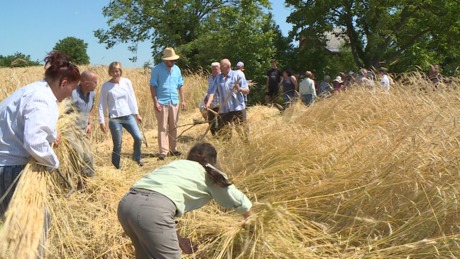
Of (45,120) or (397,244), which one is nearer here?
(45,120)

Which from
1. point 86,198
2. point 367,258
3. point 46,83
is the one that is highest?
point 46,83

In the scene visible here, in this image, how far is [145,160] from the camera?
679cm

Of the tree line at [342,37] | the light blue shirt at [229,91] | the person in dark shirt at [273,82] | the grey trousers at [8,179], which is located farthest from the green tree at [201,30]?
the grey trousers at [8,179]

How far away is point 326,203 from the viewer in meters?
3.61

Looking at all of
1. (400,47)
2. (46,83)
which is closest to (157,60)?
(400,47)

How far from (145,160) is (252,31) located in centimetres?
1229

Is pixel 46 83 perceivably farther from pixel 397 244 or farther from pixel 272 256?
pixel 397 244

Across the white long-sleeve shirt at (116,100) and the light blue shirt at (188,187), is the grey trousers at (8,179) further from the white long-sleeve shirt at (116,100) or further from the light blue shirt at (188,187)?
the white long-sleeve shirt at (116,100)

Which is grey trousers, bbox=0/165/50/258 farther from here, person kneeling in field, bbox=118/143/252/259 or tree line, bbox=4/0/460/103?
tree line, bbox=4/0/460/103

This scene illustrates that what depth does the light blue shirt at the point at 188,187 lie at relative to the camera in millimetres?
2607

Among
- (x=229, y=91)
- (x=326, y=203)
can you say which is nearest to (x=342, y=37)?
(x=229, y=91)

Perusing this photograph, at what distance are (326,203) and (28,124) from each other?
7.28 ft

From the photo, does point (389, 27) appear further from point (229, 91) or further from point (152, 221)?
point (152, 221)

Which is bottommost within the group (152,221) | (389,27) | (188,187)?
(152,221)
